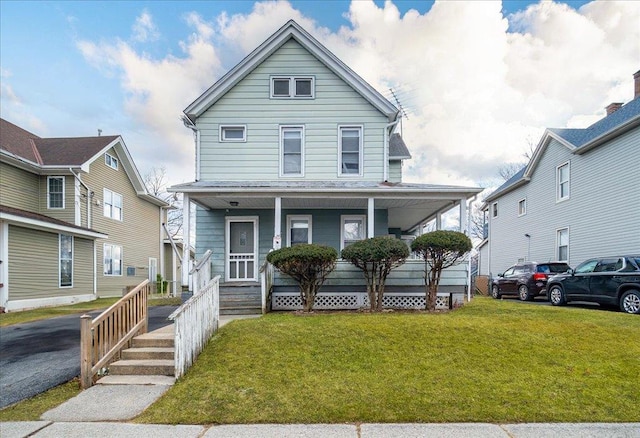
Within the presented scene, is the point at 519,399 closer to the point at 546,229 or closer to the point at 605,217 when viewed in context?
the point at 605,217

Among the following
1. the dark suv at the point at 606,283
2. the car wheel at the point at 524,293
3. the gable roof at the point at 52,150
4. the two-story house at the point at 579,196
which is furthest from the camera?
the gable roof at the point at 52,150

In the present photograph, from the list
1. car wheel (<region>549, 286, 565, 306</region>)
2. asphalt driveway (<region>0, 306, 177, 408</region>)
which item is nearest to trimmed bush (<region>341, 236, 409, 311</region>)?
asphalt driveway (<region>0, 306, 177, 408</region>)

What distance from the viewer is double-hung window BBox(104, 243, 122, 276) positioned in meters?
18.8

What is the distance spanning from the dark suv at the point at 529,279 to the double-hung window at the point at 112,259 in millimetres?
20086

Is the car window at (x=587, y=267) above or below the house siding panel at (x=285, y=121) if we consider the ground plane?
below

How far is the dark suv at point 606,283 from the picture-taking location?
9.07 m

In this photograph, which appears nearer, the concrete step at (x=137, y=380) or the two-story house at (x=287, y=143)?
the concrete step at (x=137, y=380)

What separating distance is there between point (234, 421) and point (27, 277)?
47.2ft

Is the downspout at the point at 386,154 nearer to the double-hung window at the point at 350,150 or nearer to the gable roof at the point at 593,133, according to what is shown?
the double-hung window at the point at 350,150

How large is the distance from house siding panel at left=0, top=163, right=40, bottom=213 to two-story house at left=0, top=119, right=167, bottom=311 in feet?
0.14

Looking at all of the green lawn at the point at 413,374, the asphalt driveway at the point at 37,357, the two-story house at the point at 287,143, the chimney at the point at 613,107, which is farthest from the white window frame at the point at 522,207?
the asphalt driveway at the point at 37,357

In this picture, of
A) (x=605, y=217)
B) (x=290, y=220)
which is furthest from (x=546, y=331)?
(x=605, y=217)

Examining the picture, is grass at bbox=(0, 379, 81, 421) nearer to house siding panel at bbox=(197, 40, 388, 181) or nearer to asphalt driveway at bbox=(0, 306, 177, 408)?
asphalt driveway at bbox=(0, 306, 177, 408)

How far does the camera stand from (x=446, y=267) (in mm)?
9250
